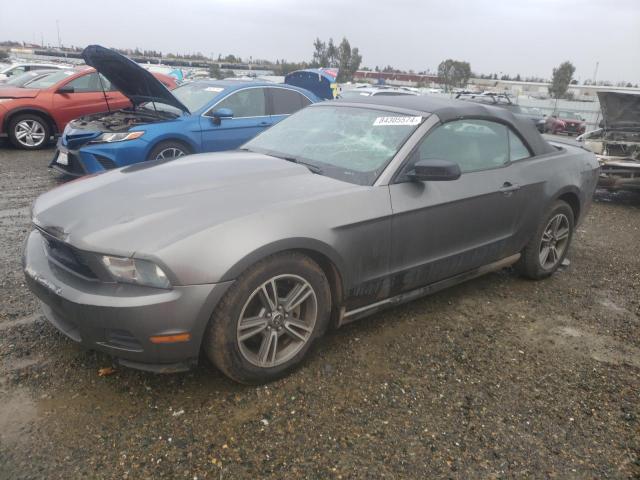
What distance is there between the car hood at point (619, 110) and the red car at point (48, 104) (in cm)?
867

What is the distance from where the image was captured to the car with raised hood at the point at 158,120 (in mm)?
5902

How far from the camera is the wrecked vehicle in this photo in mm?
7530

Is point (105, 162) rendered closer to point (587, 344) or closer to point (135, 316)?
point (135, 316)

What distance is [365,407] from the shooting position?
8.08ft

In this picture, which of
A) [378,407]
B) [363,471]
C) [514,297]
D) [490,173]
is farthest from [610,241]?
[363,471]

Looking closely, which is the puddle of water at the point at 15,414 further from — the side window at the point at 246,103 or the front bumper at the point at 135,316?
the side window at the point at 246,103

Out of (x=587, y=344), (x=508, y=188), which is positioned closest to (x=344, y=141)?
(x=508, y=188)

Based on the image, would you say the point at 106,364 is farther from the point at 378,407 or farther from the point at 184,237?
the point at 378,407

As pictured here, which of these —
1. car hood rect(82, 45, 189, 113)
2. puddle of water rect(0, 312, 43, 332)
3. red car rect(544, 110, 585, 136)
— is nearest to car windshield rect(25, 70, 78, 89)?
car hood rect(82, 45, 189, 113)

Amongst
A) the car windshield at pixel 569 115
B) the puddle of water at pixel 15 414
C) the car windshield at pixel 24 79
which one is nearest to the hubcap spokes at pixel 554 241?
the puddle of water at pixel 15 414

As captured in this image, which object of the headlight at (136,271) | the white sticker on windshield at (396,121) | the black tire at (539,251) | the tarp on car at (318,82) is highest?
the tarp on car at (318,82)

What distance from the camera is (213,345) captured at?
233 cm

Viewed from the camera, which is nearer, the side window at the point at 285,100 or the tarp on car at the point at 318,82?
the side window at the point at 285,100

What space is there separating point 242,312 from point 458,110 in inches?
84.4
